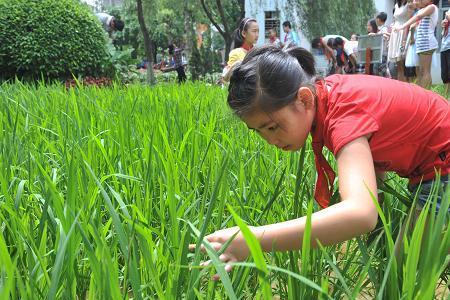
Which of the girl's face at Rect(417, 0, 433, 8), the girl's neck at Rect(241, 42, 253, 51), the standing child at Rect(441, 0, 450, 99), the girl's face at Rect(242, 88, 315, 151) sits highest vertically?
the girl's face at Rect(417, 0, 433, 8)

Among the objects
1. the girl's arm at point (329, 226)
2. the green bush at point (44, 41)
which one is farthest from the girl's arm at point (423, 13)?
the girl's arm at point (329, 226)

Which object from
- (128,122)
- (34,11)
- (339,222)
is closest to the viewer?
(339,222)

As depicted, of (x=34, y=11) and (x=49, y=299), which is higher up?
(x=34, y=11)

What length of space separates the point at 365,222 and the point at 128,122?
3.65 ft

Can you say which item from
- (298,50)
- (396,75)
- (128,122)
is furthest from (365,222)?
(396,75)

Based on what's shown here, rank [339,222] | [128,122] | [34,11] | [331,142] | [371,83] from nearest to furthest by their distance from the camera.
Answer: [339,222] < [331,142] < [371,83] < [128,122] < [34,11]

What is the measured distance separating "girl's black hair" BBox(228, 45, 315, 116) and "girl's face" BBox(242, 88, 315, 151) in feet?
0.04

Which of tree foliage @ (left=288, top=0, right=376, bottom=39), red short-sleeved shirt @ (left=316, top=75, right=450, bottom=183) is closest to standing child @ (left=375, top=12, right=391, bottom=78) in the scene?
red short-sleeved shirt @ (left=316, top=75, right=450, bottom=183)

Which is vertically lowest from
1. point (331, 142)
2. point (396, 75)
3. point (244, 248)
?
point (396, 75)

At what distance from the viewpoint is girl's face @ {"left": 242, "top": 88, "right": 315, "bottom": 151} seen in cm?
97

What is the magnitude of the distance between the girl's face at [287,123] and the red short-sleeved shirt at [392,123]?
0.13 ft

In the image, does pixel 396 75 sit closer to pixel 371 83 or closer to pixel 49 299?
pixel 371 83

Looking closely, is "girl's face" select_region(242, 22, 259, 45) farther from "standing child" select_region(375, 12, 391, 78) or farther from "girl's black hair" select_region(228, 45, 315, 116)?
"girl's black hair" select_region(228, 45, 315, 116)

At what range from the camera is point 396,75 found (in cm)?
583
